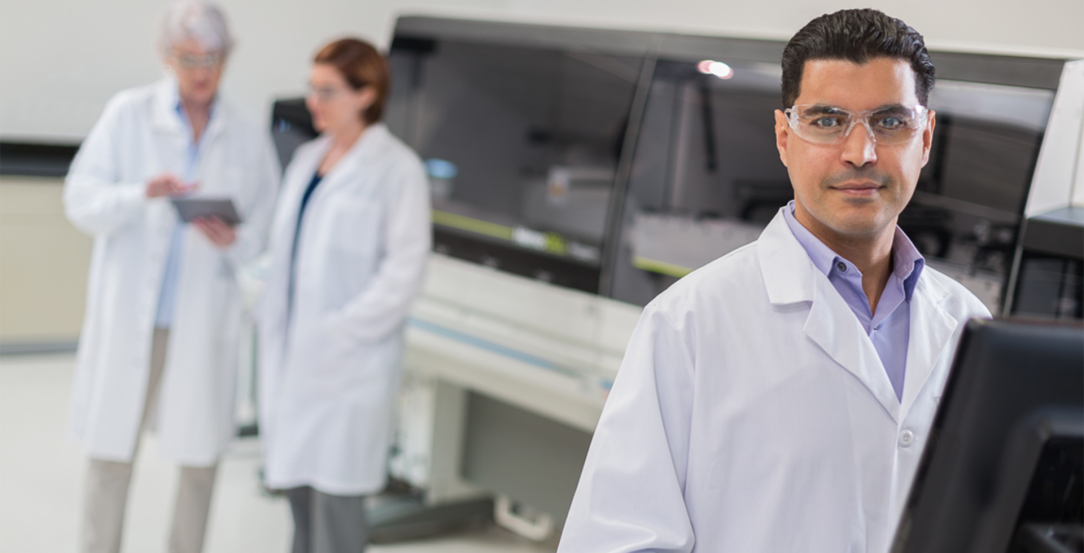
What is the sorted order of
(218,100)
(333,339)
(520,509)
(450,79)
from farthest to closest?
(520,509)
(450,79)
(218,100)
(333,339)

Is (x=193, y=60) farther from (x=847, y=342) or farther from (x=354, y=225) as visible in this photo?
(x=847, y=342)

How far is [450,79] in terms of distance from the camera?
116 inches

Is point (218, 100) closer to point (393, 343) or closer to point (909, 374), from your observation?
point (393, 343)

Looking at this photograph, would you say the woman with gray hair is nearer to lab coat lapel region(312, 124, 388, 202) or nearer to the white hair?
the white hair

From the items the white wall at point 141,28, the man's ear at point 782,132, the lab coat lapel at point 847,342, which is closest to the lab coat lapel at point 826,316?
the lab coat lapel at point 847,342

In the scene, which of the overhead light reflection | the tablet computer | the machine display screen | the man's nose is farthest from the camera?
the machine display screen

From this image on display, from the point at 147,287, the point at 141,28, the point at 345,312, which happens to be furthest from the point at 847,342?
the point at 141,28

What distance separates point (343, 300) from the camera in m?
2.45

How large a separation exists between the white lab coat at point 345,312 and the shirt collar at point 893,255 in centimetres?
148

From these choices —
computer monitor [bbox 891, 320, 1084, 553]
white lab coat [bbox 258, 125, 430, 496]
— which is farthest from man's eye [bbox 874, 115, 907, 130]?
white lab coat [bbox 258, 125, 430, 496]

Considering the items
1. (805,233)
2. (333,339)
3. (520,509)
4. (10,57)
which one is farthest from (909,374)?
(10,57)

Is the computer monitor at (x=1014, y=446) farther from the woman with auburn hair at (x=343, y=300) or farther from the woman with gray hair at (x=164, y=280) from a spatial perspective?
the woman with gray hair at (x=164, y=280)

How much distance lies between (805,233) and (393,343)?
1614 mm

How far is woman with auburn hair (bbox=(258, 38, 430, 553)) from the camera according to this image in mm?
2424
